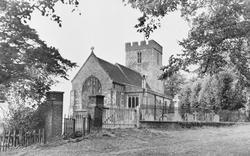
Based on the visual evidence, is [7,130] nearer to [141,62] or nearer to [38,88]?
[38,88]

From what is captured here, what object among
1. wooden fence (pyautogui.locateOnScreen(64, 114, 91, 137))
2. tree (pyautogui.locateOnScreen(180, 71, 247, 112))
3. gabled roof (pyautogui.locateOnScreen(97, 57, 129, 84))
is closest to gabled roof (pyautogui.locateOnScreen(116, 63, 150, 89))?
gabled roof (pyautogui.locateOnScreen(97, 57, 129, 84))

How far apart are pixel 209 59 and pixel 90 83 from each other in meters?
28.1

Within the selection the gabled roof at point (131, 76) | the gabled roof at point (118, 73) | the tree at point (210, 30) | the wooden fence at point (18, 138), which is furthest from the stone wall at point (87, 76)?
the tree at point (210, 30)

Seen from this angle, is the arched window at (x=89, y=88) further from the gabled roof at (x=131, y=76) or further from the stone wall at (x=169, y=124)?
the stone wall at (x=169, y=124)

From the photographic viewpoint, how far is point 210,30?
1115 cm

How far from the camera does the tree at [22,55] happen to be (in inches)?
502

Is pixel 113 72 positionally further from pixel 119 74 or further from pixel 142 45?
pixel 142 45

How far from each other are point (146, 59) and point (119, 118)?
32.8 m

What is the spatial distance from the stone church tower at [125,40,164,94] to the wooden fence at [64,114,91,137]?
35.6 meters

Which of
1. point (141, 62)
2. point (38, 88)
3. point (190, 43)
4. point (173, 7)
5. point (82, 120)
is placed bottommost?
point (82, 120)

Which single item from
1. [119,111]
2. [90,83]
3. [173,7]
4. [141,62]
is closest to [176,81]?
[141,62]

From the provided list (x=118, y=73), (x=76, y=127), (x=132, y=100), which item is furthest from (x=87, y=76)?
(x=76, y=127)

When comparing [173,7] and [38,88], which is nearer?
[173,7]

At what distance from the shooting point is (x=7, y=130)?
52.3ft
